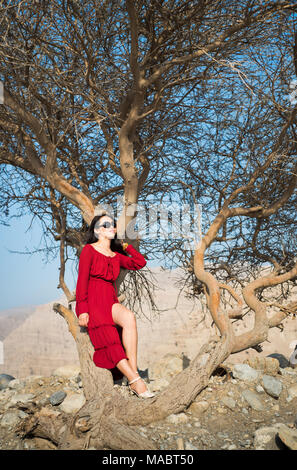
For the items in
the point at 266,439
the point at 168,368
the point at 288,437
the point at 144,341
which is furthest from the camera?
the point at 144,341

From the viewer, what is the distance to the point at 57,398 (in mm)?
5020

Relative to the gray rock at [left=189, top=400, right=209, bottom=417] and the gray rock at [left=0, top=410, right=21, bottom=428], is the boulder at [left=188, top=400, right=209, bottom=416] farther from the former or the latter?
the gray rock at [left=0, top=410, right=21, bottom=428]

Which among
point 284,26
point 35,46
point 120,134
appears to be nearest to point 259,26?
point 284,26

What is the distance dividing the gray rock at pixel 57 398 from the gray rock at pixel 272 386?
8.12ft

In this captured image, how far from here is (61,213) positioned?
656cm

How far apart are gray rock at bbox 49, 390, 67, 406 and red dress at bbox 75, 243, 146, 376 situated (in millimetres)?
962

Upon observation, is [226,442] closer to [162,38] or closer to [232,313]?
[232,313]

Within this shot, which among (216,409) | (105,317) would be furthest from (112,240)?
(216,409)

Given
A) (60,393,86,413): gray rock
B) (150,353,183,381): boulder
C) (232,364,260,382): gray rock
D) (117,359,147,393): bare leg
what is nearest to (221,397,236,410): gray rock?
(232,364,260,382): gray rock

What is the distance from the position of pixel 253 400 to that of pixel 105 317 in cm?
190

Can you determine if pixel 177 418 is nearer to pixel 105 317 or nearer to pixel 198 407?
pixel 198 407

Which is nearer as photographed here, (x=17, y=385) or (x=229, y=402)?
(x=229, y=402)

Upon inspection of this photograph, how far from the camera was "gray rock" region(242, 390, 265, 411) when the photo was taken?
4.45 m

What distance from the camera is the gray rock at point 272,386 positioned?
4.75 meters
